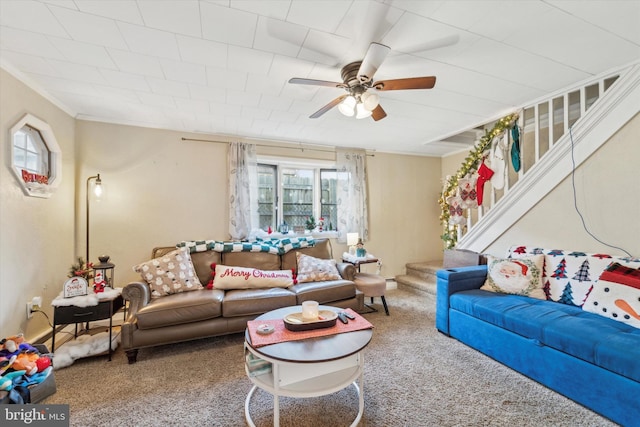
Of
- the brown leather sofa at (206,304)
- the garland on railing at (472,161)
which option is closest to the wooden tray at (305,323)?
the brown leather sofa at (206,304)

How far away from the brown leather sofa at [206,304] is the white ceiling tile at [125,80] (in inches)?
A: 71.3

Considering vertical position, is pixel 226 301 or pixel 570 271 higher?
pixel 570 271

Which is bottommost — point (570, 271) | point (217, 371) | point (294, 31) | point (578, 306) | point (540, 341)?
point (217, 371)

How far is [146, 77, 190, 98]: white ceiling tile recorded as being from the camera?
2352 millimetres

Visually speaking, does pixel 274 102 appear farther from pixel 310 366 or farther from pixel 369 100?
pixel 310 366

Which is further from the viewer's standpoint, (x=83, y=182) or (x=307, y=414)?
(x=83, y=182)

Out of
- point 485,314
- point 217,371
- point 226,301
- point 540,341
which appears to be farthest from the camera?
point 226,301

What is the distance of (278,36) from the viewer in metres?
1.77

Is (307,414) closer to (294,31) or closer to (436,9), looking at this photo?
(294,31)

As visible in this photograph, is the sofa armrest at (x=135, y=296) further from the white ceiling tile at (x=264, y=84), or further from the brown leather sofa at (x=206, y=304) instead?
the white ceiling tile at (x=264, y=84)

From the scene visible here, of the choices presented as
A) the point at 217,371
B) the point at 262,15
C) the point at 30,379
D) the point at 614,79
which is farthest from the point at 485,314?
the point at 30,379

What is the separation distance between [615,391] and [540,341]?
0.44 meters

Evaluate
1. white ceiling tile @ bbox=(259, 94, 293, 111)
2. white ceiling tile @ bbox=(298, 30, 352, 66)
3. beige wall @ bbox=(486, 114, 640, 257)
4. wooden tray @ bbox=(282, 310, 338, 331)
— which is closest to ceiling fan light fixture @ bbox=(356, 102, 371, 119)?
white ceiling tile @ bbox=(298, 30, 352, 66)

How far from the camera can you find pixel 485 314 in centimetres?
241
